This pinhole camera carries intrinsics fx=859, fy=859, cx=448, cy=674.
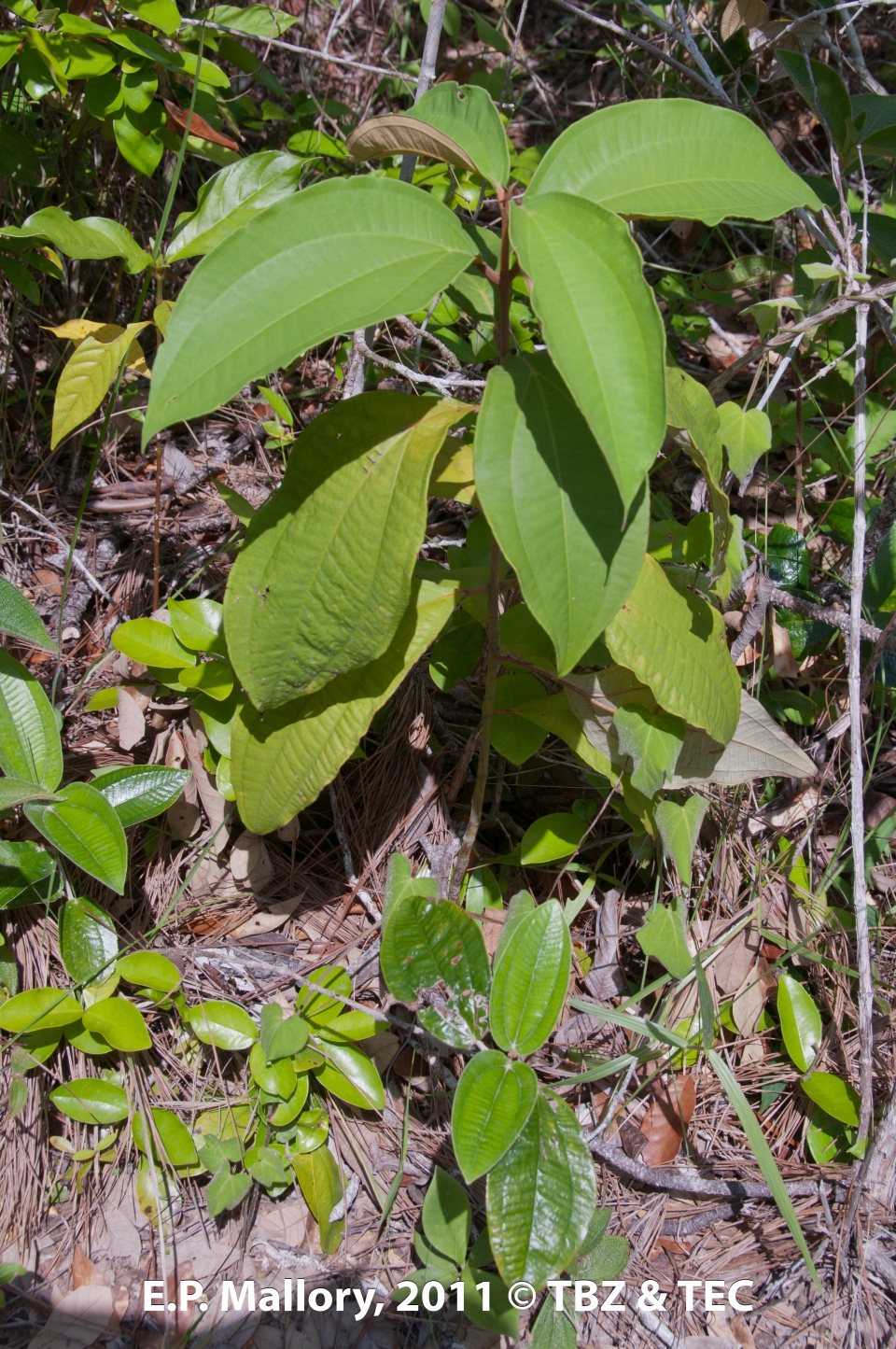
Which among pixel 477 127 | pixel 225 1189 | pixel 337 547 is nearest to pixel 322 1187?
pixel 225 1189

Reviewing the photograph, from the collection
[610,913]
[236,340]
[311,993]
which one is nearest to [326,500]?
[236,340]

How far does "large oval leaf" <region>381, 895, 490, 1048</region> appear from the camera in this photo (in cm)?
134

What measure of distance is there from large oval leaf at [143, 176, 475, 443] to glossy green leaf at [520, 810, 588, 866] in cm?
104

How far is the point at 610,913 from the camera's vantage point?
5.71 feet

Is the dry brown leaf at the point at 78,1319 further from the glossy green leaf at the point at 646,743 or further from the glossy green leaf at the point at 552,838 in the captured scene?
the glossy green leaf at the point at 646,743

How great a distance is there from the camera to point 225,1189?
140 centimetres

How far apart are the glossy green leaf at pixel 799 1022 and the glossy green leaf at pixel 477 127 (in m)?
1.48

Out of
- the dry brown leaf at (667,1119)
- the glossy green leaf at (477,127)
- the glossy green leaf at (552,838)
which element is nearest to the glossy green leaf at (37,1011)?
the glossy green leaf at (552,838)

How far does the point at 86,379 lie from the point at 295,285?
0.71 m

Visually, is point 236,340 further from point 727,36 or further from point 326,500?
point 727,36

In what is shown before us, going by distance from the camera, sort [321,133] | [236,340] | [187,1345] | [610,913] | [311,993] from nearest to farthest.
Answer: [236,340] < [187,1345] < [311,993] < [610,913] < [321,133]

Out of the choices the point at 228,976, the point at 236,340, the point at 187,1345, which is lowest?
the point at 187,1345

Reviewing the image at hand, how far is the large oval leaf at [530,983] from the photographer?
134 cm

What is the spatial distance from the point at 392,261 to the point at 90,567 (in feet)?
4.34
